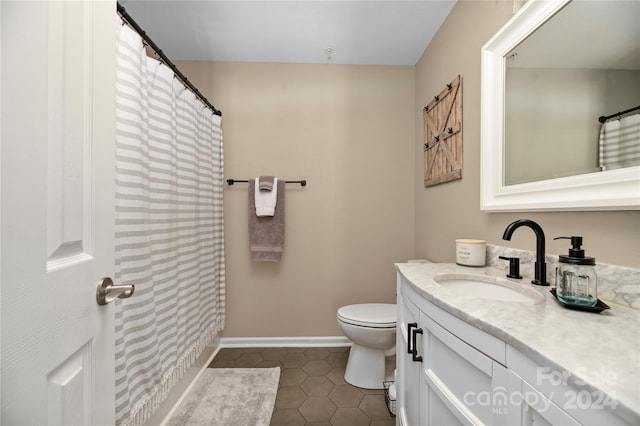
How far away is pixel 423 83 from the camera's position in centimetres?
198

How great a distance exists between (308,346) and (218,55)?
241 cm

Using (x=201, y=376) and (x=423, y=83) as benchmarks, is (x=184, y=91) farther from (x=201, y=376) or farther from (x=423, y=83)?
(x=201, y=376)

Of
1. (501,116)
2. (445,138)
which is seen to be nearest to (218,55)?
(445,138)

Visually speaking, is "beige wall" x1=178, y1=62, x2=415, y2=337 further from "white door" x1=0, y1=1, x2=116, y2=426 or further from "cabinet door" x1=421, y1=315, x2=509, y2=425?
"white door" x1=0, y1=1, x2=116, y2=426

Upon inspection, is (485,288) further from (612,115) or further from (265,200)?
(265,200)

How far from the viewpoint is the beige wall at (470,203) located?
729mm

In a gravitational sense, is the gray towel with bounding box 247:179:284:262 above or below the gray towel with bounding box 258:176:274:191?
below

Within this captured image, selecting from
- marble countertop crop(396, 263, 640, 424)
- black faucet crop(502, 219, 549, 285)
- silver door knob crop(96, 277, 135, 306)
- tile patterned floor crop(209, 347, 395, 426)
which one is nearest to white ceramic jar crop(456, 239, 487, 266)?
black faucet crop(502, 219, 549, 285)

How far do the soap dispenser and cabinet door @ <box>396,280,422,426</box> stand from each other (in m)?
0.38

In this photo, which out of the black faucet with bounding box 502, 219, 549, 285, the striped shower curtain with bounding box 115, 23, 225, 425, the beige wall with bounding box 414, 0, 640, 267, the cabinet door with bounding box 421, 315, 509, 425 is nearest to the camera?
the cabinet door with bounding box 421, 315, 509, 425

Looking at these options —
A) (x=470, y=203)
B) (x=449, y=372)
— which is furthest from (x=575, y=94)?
(x=449, y=372)

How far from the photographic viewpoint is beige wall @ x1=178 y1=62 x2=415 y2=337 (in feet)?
6.97

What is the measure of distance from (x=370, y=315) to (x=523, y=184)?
109cm

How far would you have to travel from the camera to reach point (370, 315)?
1.64 m
